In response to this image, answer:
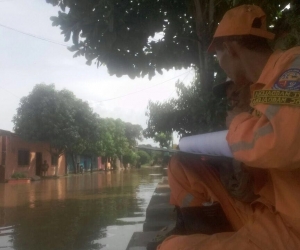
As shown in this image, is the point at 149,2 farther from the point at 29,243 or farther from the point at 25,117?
the point at 25,117

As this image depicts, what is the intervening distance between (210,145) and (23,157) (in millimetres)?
34950

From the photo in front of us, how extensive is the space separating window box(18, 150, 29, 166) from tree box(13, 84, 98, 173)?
5.81ft

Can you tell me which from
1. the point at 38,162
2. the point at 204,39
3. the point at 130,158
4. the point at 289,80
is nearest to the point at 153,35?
the point at 204,39

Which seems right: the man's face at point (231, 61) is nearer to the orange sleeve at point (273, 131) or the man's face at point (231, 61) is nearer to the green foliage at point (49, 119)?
the orange sleeve at point (273, 131)

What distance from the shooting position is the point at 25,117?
3334cm

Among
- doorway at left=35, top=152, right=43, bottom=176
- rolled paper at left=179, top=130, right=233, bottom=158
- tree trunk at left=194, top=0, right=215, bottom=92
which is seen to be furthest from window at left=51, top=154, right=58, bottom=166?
rolled paper at left=179, top=130, right=233, bottom=158

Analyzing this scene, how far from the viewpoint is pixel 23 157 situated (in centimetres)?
3475

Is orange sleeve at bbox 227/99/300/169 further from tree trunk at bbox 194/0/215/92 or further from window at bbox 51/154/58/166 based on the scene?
window at bbox 51/154/58/166

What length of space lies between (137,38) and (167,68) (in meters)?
1.13

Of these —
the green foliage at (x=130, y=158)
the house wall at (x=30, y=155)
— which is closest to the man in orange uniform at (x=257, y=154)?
the house wall at (x=30, y=155)

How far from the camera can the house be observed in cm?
3142

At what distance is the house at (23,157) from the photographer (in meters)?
31.4

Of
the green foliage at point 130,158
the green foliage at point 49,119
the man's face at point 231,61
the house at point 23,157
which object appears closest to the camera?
the man's face at point 231,61

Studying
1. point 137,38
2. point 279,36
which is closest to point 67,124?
point 137,38
